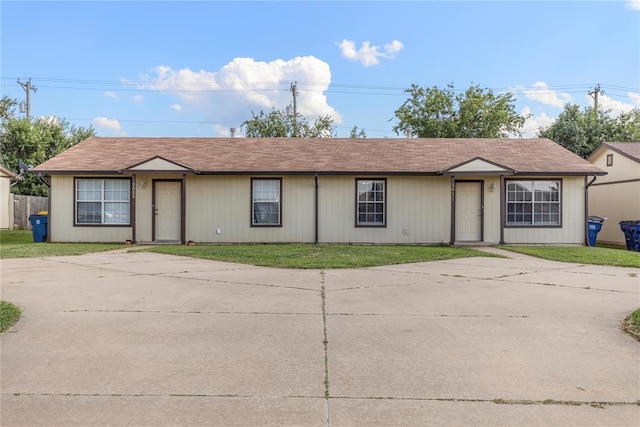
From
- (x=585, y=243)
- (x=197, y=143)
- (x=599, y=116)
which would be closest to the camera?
(x=585, y=243)

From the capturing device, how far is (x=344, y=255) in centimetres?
1233

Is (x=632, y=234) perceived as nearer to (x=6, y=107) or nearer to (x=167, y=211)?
(x=167, y=211)

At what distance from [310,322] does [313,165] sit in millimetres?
11521

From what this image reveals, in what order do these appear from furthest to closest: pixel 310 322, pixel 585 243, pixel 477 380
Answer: pixel 585 243 → pixel 310 322 → pixel 477 380

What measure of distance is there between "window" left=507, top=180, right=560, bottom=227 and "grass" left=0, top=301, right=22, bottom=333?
15014 millimetres

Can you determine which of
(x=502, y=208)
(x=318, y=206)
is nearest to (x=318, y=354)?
(x=318, y=206)

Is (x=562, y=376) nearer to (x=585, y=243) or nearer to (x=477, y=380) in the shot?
(x=477, y=380)

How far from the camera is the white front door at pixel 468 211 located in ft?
55.2

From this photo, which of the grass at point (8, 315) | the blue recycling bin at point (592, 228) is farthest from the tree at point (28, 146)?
the blue recycling bin at point (592, 228)

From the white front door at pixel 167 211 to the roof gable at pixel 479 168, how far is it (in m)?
9.33

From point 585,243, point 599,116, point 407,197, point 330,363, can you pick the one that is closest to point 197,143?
point 407,197

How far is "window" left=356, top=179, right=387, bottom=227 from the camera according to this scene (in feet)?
55.0

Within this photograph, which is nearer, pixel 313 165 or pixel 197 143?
pixel 313 165

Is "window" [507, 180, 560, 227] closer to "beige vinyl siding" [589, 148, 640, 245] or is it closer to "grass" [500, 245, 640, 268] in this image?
"grass" [500, 245, 640, 268]
